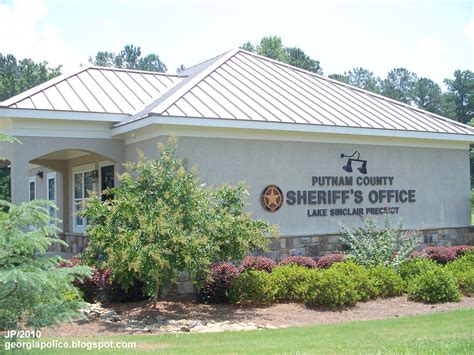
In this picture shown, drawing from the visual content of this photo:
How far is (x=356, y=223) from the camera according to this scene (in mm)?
16734

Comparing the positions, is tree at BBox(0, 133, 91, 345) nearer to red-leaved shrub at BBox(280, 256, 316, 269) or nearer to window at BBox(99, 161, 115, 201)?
red-leaved shrub at BBox(280, 256, 316, 269)

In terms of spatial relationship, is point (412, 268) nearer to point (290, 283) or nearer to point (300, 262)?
point (300, 262)

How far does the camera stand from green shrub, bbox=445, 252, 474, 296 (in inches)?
524

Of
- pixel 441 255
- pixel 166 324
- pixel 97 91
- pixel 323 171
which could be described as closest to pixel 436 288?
pixel 441 255

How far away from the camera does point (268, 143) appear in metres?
15.4

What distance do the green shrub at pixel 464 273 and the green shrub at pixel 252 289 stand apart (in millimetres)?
4297

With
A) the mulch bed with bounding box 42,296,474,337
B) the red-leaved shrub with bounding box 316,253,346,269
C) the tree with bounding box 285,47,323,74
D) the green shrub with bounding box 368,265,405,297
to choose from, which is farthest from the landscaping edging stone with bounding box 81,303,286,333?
the tree with bounding box 285,47,323,74

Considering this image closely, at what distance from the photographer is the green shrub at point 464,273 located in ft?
43.7

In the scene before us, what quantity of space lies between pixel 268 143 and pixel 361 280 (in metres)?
4.40

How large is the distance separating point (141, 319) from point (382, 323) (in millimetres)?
4238

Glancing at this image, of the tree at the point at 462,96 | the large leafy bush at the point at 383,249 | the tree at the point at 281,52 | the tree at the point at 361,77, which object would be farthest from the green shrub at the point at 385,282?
the tree at the point at 361,77

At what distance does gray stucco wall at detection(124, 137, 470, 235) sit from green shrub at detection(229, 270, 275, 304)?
2990mm

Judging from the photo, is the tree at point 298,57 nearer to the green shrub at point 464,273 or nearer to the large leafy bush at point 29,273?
the green shrub at point 464,273

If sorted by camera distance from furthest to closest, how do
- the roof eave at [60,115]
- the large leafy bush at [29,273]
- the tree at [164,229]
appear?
the roof eave at [60,115] → the tree at [164,229] → the large leafy bush at [29,273]
